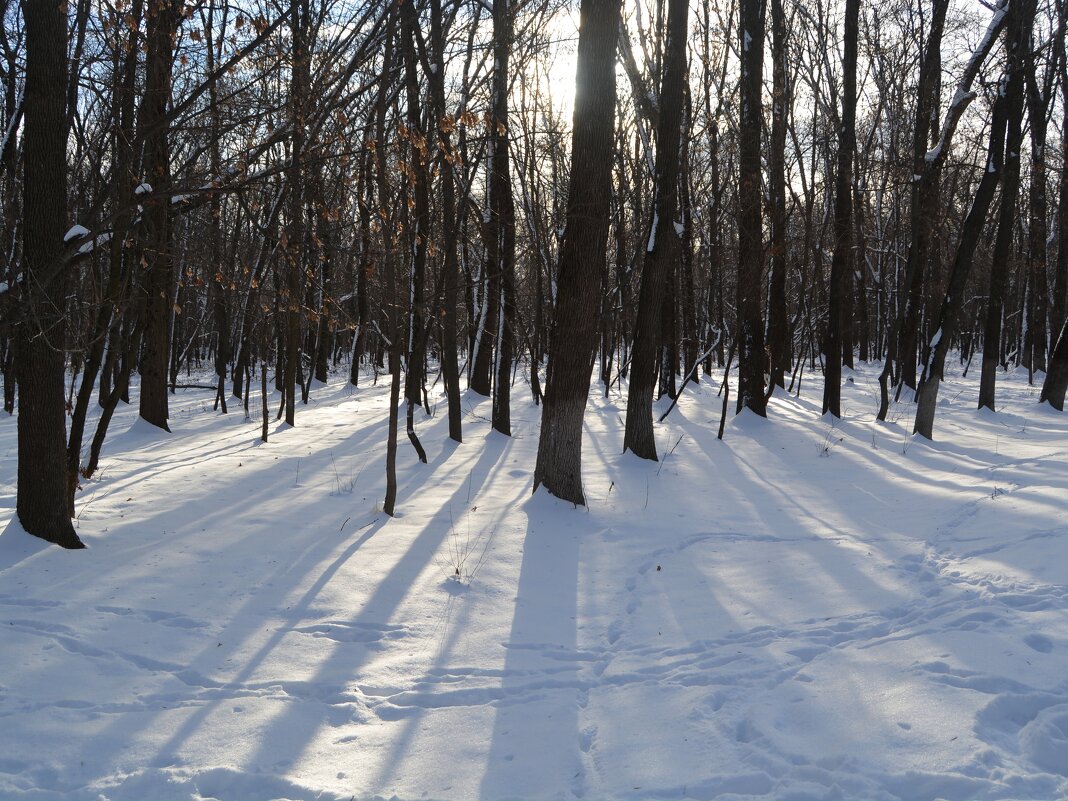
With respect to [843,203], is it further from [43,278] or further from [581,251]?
[43,278]

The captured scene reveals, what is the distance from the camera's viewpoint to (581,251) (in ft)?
23.4

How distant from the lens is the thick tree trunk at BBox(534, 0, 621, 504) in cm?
702

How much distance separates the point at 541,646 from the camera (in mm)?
4680

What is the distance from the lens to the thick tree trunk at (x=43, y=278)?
5320mm

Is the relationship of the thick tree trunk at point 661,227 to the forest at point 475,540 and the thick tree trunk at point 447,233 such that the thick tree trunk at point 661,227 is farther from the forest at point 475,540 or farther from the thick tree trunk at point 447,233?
the thick tree trunk at point 447,233

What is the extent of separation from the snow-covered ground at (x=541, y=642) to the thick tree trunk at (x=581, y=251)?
562mm

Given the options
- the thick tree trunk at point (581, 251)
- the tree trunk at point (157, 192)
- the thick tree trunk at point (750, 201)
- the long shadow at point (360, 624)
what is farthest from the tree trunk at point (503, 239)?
the tree trunk at point (157, 192)

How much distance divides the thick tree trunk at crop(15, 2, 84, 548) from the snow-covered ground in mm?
371

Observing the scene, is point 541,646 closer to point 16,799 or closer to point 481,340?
point 16,799

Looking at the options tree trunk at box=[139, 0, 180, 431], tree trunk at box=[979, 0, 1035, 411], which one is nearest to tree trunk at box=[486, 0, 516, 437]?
tree trunk at box=[139, 0, 180, 431]

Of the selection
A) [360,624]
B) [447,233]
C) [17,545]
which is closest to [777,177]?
[447,233]

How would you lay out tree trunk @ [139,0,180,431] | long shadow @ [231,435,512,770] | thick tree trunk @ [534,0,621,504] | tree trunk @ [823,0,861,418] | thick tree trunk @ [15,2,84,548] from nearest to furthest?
long shadow @ [231,435,512,770] < thick tree trunk @ [15,2,84,548] < tree trunk @ [139,0,180,431] < thick tree trunk @ [534,0,621,504] < tree trunk @ [823,0,861,418]

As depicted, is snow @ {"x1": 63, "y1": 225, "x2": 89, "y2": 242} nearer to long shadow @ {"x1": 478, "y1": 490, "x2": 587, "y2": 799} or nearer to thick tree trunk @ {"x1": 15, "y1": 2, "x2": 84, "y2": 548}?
thick tree trunk @ {"x1": 15, "y1": 2, "x2": 84, "y2": 548}

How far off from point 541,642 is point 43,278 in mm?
4359
